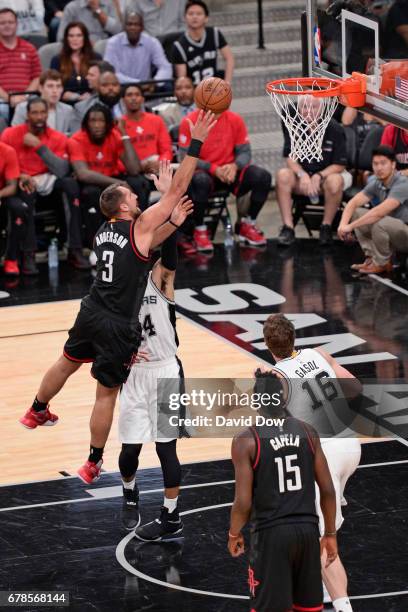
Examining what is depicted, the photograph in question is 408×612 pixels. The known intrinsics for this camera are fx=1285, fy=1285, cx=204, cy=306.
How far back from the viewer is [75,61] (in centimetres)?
1499

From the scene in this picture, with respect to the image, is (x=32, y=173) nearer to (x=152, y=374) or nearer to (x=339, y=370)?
(x=152, y=374)

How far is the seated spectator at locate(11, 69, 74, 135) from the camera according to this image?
14039mm

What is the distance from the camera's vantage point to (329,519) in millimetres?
5930

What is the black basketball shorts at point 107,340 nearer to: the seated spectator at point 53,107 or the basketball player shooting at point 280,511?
the basketball player shooting at point 280,511

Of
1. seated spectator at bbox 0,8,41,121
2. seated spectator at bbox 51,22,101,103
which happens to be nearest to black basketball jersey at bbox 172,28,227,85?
seated spectator at bbox 51,22,101,103

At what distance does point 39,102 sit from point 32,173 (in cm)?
77

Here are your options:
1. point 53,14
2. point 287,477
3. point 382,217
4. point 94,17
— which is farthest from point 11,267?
point 287,477

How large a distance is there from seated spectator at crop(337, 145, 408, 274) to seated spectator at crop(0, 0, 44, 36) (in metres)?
5.56

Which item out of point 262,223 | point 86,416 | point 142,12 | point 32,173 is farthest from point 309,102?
point 142,12

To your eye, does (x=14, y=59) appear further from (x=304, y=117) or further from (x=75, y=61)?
(x=304, y=117)

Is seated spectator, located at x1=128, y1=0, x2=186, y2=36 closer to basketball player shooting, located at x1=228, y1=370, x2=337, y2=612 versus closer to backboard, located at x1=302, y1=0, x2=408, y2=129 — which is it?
backboard, located at x1=302, y1=0, x2=408, y2=129

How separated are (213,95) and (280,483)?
3.60 meters

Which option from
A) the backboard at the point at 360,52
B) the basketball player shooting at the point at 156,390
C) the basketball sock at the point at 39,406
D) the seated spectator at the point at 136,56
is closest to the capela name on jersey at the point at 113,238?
the basketball player shooting at the point at 156,390

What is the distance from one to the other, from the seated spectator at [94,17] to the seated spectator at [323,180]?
3.36m
